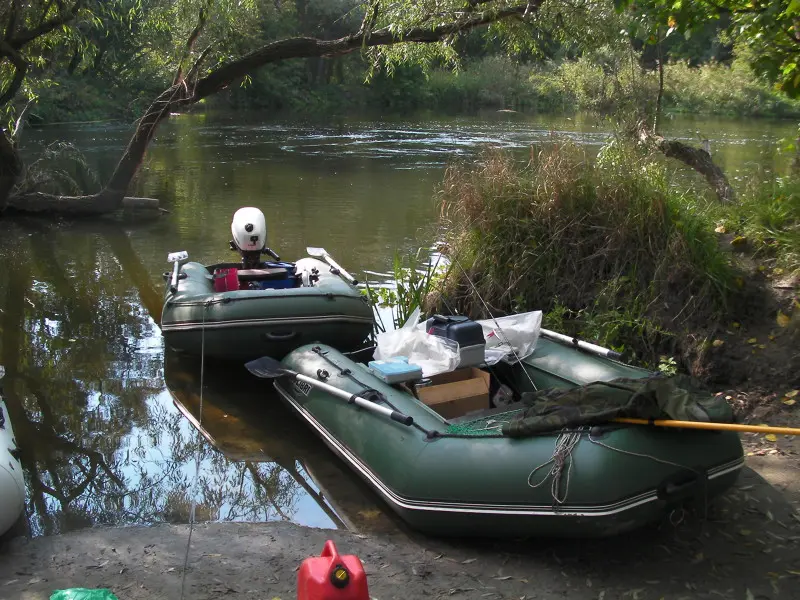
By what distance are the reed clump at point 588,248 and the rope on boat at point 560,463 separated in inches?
87.9

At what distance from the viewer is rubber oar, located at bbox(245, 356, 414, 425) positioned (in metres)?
4.27

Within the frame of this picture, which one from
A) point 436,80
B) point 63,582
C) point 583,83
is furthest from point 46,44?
point 436,80

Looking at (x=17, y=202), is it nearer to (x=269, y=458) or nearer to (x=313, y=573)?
(x=269, y=458)

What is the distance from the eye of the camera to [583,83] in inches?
520

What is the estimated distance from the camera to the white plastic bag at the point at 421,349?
16.7 feet

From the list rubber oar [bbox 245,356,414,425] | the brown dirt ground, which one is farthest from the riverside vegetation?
rubber oar [bbox 245,356,414,425]

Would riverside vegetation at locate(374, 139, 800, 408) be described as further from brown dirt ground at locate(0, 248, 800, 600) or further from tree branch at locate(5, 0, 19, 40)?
tree branch at locate(5, 0, 19, 40)

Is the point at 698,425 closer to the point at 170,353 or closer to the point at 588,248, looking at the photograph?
the point at 588,248

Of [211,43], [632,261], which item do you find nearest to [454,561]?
[632,261]

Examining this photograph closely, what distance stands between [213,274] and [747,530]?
5225mm

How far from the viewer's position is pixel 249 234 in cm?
695

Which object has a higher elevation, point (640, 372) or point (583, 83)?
point (583, 83)

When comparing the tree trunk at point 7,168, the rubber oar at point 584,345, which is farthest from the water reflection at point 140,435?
the tree trunk at point 7,168

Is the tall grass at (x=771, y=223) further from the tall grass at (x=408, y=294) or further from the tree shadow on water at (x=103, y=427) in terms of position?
the tree shadow on water at (x=103, y=427)
